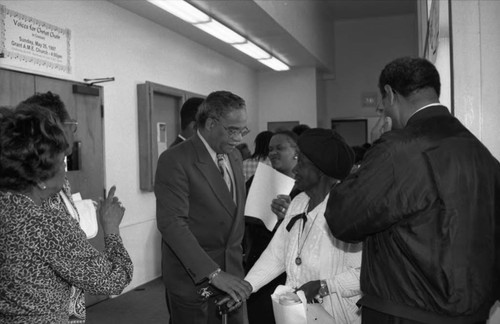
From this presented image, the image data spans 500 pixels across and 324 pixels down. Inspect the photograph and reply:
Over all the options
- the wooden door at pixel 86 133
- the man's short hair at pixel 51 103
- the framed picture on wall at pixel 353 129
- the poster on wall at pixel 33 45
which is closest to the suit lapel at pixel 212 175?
the man's short hair at pixel 51 103

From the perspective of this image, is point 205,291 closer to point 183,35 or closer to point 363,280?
point 363,280

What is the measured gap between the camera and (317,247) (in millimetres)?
1999

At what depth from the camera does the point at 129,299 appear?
529 centimetres

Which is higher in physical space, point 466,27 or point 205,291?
point 466,27

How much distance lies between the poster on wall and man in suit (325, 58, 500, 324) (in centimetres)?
352

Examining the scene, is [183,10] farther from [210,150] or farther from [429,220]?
[429,220]

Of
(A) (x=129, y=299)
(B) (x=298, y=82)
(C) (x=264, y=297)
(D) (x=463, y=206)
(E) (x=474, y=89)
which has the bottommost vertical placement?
(A) (x=129, y=299)

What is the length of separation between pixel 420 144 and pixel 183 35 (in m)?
5.93

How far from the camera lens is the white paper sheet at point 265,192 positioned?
2.65 m

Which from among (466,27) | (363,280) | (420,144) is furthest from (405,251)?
(466,27)

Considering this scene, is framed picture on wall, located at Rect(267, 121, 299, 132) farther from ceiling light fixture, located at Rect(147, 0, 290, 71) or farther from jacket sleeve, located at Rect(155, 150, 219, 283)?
jacket sleeve, located at Rect(155, 150, 219, 283)

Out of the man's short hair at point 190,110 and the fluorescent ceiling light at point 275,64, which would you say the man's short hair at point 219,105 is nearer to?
the man's short hair at point 190,110

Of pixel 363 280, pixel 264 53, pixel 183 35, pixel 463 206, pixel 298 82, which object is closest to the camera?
pixel 463 206

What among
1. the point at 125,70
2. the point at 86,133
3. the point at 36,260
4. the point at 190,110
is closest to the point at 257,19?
the point at 125,70
